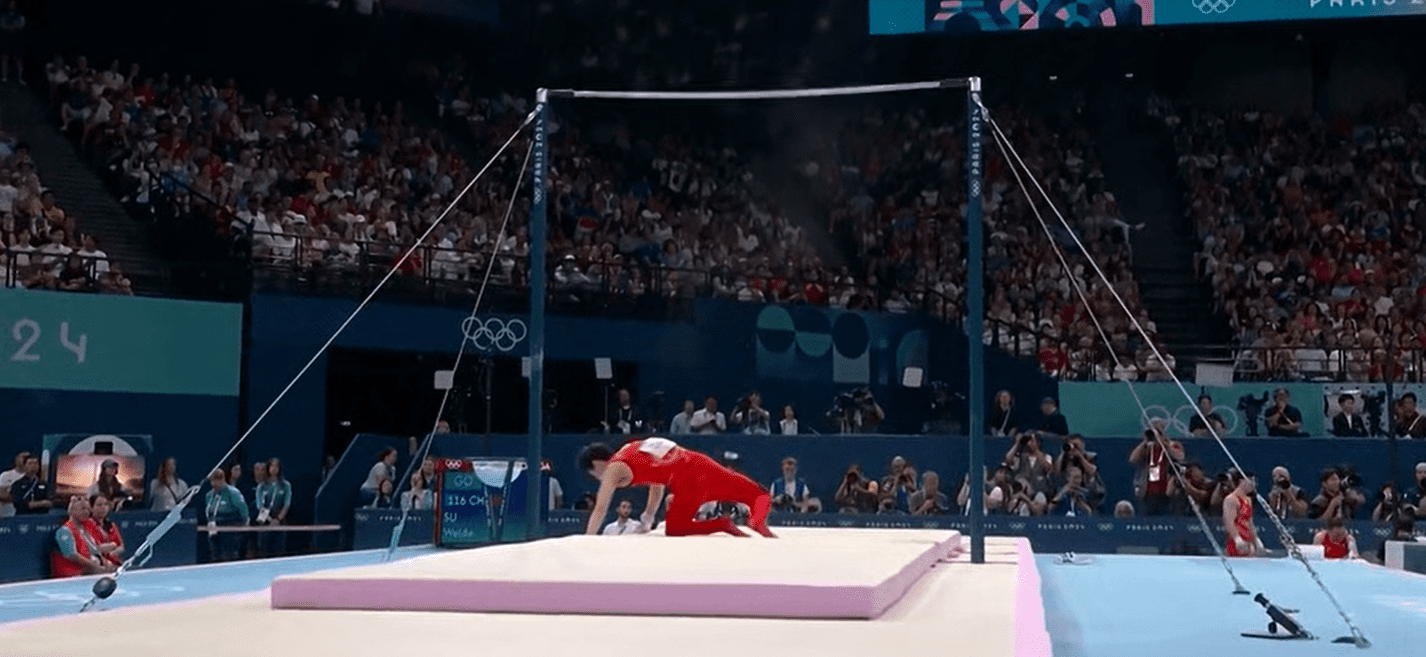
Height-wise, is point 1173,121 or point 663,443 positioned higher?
point 1173,121

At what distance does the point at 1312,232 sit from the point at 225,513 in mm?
15419

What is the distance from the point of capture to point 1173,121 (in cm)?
2652

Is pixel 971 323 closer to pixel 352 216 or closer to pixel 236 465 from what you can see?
pixel 236 465

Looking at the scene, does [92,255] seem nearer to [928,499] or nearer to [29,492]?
[29,492]

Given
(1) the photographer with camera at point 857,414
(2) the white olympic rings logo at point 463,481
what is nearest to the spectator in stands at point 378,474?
(2) the white olympic rings logo at point 463,481

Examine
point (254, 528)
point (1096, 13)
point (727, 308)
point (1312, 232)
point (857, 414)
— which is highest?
point (1096, 13)

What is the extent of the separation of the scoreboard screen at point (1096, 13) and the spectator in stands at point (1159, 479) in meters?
8.73

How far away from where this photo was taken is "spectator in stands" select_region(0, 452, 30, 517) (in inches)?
570

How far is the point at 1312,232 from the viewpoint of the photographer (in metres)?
22.8

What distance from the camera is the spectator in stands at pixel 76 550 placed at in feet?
39.3

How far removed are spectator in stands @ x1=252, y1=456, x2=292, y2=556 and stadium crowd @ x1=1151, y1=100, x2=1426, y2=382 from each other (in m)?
11.3

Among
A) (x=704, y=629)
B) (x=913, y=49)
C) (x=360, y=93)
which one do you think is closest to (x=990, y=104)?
(x=913, y=49)

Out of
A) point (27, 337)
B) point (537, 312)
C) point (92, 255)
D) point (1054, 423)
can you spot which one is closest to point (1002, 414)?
point (1054, 423)

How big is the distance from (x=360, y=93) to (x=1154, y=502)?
13863 mm
